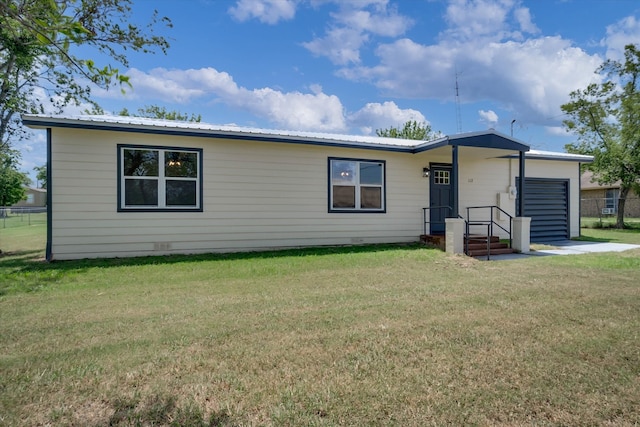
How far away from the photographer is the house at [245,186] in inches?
293

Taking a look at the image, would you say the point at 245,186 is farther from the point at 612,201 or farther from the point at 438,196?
the point at 612,201

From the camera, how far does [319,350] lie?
2.93m

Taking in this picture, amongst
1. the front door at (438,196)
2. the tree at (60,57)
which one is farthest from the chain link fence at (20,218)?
the front door at (438,196)

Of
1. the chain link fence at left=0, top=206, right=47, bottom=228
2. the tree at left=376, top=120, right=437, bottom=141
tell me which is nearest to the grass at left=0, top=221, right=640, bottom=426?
the chain link fence at left=0, top=206, right=47, bottom=228

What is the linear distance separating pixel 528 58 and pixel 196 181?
1651 centimetres

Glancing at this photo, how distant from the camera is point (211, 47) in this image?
11820mm

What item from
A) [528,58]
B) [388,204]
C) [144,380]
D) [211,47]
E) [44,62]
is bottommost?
[144,380]

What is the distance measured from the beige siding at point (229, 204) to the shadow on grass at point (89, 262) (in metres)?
0.45

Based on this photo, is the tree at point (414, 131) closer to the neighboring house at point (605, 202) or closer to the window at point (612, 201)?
the neighboring house at point (605, 202)

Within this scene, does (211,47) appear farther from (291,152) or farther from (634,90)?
(634,90)

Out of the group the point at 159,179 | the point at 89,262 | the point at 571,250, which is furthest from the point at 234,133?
the point at 571,250

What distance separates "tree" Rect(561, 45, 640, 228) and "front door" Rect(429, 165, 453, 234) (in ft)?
40.0

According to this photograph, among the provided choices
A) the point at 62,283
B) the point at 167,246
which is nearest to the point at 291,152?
the point at 167,246

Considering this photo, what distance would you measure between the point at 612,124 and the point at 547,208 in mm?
11528
